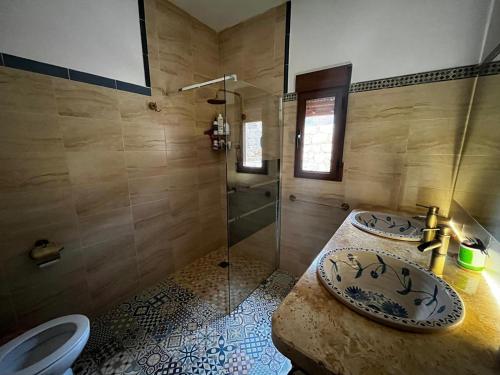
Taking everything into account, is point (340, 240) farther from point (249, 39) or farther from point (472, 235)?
point (249, 39)

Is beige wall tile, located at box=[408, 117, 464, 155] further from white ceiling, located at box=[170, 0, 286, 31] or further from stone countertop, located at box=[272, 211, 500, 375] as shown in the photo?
white ceiling, located at box=[170, 0, 286, 31]

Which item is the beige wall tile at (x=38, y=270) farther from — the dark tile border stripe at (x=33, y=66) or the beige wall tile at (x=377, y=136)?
the beige wall tile at (x=377, y=136)

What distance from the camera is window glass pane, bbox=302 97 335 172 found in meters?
1.71

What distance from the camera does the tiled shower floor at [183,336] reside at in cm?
128

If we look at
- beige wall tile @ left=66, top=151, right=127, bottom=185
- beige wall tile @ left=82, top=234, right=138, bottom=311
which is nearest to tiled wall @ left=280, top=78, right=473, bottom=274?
beige wall tile @ left=66, top=151, right=127, bottom=185

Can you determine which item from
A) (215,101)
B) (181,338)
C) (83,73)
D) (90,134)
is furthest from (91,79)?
(181,338)

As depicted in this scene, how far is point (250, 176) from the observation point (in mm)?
2107

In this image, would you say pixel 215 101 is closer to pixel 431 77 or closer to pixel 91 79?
pixel 91 79

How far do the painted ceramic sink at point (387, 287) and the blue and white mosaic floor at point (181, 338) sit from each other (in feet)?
2.80

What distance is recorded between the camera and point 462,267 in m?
0.83

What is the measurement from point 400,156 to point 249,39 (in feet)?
6.05

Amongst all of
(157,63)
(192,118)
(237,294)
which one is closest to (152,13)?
(157,63)

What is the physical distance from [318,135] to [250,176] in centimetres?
78

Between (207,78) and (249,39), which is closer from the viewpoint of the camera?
(249,39)
